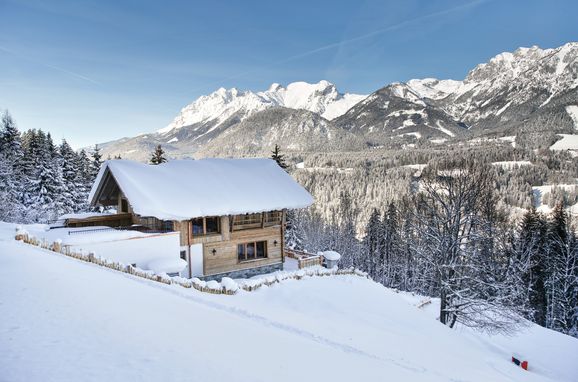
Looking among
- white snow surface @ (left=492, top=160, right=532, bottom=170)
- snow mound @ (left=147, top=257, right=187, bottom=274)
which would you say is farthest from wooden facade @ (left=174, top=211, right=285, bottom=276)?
white snow surface @ (left=492, top=160, right=532, bottom=170)

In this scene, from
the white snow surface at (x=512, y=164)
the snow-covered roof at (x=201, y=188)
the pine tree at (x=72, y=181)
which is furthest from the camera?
the white snow surface at (x=512, y=164)

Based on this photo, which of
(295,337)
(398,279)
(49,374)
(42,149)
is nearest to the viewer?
(49,374)

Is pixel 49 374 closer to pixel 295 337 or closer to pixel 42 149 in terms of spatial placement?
pixel 295 337

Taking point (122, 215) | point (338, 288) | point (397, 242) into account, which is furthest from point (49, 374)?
point (397, 242)

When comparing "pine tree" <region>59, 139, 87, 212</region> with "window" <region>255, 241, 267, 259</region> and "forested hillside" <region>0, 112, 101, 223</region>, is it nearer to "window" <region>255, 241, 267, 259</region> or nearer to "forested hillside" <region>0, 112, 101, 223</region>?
"forested hillside" <region>0, 112, 101, 223</region>

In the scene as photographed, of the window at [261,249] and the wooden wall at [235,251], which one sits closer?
the wooden wall at [235,251]

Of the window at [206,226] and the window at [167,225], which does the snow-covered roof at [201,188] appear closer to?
the window at [206,226]

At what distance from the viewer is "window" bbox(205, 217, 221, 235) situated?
20.8 metres

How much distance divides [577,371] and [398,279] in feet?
133

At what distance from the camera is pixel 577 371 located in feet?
59.5

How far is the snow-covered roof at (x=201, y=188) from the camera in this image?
1814 cm

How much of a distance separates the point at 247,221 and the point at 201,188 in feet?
12.5

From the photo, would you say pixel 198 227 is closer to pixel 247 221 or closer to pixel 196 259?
pixel 196 259

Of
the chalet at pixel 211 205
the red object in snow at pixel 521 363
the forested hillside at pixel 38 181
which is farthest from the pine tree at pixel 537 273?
the forested hillside at pixel 38 181
